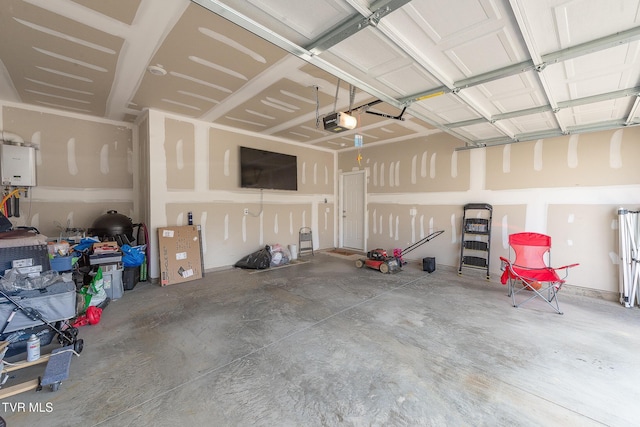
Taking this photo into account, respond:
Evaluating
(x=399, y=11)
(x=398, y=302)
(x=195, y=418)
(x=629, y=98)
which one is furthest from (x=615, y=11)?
(x=195, y=418)

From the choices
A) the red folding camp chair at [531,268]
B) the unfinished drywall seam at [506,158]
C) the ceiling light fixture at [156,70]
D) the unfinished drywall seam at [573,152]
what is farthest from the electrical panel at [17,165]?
the unfinished drywall seam at [573,152]

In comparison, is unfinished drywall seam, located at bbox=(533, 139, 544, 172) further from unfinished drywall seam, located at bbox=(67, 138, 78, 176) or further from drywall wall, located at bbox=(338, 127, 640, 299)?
unfinished drywall seam, located at bbox=(67, 138, 78, 176)

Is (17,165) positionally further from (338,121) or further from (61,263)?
(338,121)

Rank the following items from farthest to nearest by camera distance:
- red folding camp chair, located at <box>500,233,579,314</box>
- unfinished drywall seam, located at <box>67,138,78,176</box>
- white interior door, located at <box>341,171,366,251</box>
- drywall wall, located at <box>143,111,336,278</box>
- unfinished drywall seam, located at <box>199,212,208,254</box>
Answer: white interior door, located at <box>341,171,366,251</box>
unfinished drywall seam, located at <box>199,212,208,254</box>
drywall wall, located at <box>143,111,336,278</box>
unfinished drywall seam, located at <box>67,138,78,176</box>
red folding camp chair, located at <box>500,233,579,314</box>

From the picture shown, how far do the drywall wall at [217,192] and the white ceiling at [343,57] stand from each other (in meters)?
0.75

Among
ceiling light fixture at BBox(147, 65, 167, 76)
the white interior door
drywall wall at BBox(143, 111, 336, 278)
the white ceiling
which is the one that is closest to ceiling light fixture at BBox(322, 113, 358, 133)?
the white ceiling

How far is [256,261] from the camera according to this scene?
5.33 m

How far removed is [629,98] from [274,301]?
4758 millimetres

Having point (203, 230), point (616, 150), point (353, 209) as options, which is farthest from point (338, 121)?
point (353, 209)

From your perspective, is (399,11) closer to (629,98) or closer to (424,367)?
(424,367)

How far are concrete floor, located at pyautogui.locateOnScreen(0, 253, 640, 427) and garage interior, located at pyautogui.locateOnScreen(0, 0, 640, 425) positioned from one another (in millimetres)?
22

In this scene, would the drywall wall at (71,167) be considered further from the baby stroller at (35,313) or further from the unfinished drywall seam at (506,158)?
the unfinished drywall seam at (506,158)

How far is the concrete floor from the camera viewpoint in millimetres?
1679

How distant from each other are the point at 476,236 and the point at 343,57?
14.5 feet
